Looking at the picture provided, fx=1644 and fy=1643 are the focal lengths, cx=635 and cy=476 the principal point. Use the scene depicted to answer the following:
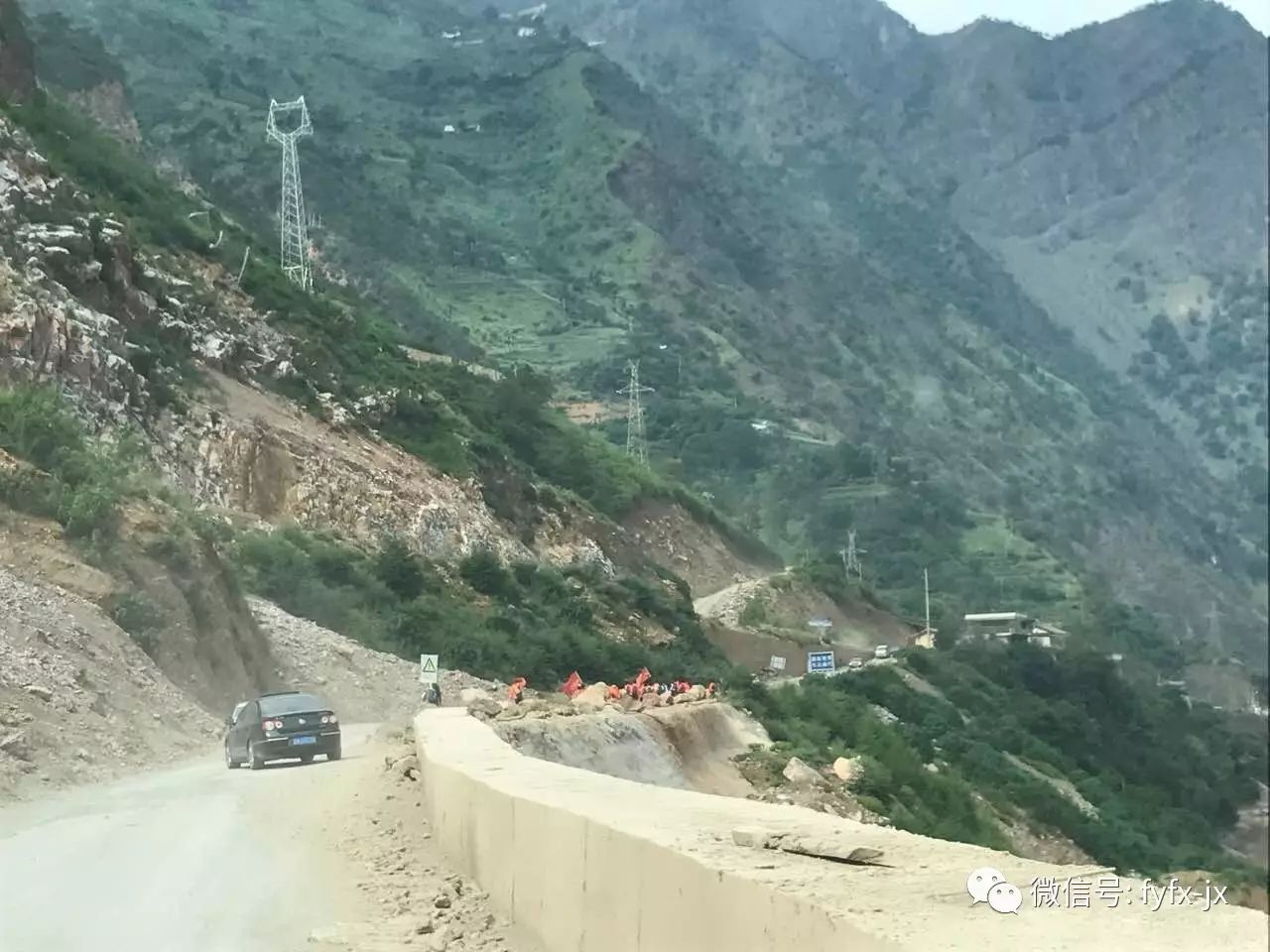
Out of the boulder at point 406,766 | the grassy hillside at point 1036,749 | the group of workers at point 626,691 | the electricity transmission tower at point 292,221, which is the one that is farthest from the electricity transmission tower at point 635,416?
the boulder at point 406,766

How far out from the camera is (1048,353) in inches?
6826

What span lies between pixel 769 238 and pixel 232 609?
12257cm

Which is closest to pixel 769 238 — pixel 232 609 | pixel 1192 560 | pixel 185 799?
pixel 1192 560

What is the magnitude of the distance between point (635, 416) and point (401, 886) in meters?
65.0

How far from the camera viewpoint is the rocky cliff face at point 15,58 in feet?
154

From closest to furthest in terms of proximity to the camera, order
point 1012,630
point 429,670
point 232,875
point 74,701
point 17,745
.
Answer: point 232,875, point 17,745, point 74,701, point 429,670, point 1012,630

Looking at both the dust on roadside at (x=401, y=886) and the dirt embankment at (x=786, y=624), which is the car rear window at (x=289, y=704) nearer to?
the dust on roadside at (x=401, y=886)

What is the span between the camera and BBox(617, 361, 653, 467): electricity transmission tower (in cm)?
7012

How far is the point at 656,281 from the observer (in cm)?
10812

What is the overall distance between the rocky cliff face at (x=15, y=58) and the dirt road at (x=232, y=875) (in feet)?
118

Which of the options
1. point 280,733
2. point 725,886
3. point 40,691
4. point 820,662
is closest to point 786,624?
point 820,662

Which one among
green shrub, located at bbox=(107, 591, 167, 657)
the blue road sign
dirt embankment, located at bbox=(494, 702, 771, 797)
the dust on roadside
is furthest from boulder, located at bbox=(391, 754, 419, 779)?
the blue road sign

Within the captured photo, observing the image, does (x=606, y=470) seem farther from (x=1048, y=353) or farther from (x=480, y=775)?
(x=1048, y=353)

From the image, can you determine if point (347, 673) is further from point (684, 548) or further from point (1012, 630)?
point (1012, 630)
